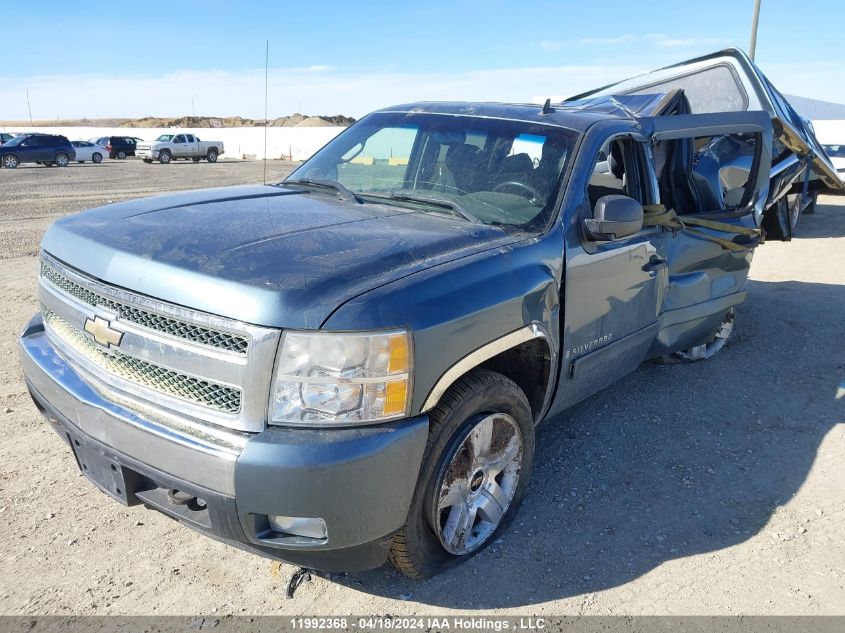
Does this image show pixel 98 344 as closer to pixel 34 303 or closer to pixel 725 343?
pixel 34 303

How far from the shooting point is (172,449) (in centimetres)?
240

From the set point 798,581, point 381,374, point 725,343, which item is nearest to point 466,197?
point 381,374

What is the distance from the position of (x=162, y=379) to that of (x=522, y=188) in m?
1.98

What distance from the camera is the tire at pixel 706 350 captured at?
573cm

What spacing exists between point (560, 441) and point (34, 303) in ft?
16.8

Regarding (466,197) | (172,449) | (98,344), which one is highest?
(466,197)

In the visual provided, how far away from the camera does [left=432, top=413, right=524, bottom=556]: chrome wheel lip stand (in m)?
2.89

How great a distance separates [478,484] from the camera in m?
3.12

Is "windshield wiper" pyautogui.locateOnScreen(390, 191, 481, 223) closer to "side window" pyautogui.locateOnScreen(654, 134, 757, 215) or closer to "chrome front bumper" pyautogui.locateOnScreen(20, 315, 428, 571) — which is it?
"chrome front bumper" pyautogui.locateOnScreen(20, 315, 428, 571)

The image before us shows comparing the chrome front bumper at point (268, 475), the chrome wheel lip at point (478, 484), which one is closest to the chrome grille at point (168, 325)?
the chrome front bumper at point (268, 475)

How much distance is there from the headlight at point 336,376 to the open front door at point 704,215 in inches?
98.1

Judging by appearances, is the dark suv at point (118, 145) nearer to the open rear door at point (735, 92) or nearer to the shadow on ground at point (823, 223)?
the shadow on ground at point (823, 223)

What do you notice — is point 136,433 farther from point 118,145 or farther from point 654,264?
point 118,145

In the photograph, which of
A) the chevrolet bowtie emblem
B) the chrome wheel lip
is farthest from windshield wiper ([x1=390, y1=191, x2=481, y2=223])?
the chevrolet bowtie emblem
